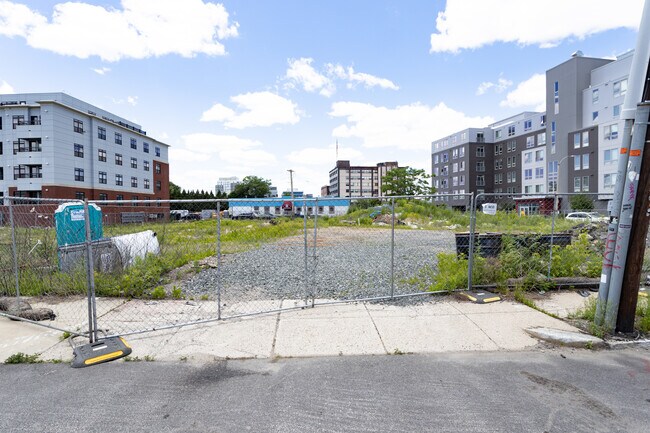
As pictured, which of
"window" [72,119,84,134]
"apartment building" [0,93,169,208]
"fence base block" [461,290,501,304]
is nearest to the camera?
"fence base block" [461,290,501,304]

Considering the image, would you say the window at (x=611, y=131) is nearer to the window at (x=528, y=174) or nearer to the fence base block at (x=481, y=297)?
the window at (x=528, y=174)

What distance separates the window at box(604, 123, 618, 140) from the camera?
131ft

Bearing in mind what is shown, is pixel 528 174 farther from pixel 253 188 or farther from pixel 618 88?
pixel 253 188

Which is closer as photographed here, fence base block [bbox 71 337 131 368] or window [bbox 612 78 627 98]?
fence base block [bbox 71 337 131 368]

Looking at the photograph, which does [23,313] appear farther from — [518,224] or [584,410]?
[518,224]

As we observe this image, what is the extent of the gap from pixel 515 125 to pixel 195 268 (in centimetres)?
7200

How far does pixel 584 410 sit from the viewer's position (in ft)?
9.95

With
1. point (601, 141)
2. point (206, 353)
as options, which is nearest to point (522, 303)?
point (206, 353)

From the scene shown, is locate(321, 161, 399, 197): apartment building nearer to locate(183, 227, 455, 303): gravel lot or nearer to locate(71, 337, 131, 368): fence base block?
locate(183, 227, 455, 303): gravel lot

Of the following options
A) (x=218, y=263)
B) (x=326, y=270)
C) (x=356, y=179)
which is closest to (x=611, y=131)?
(x=326, y=270)

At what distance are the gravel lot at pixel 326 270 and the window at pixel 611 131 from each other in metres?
40.1

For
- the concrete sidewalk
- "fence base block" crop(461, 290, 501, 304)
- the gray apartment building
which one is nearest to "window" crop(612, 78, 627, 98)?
the gray apartment building

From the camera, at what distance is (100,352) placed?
415 centimetres

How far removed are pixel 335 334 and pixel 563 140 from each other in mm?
56406
